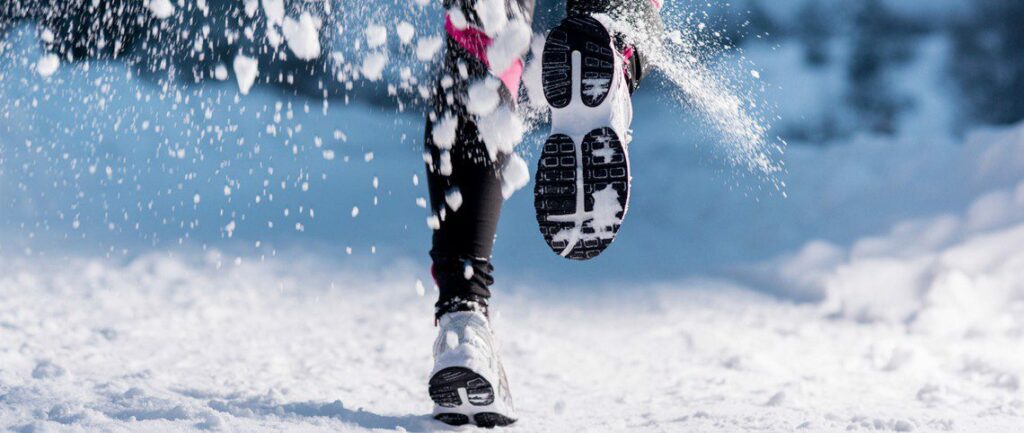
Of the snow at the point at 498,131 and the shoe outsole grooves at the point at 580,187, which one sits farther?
the snow at the point at 498,131

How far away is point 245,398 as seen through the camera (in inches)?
63.6

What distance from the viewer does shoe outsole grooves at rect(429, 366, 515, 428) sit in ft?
4.95

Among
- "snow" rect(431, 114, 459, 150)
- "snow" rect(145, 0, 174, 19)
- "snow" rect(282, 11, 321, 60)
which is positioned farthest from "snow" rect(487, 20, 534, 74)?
"snow" rect(145, 0, 174, 19)

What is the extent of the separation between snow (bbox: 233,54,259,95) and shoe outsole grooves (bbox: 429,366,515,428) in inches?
28.1

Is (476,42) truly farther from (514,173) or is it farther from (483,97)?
(514,173)

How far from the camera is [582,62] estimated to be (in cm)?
150

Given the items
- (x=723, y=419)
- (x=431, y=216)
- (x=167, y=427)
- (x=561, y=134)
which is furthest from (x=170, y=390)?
(x=723, y=419)

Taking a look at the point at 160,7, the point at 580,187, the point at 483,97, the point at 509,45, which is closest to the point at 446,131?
the point at 483,97

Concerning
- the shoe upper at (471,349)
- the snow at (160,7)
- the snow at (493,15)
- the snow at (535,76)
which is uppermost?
the snow at (160,7)

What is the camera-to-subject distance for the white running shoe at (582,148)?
1474mm

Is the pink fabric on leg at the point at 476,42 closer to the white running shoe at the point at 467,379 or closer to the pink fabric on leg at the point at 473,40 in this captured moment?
the pink fabric on leg at the point at 473,40

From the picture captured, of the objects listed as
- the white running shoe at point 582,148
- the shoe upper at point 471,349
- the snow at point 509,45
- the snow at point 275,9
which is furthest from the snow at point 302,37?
the shoe upper at point 471,349

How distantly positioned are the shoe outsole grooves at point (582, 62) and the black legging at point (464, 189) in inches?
5.0

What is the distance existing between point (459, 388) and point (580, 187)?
1.36ft
